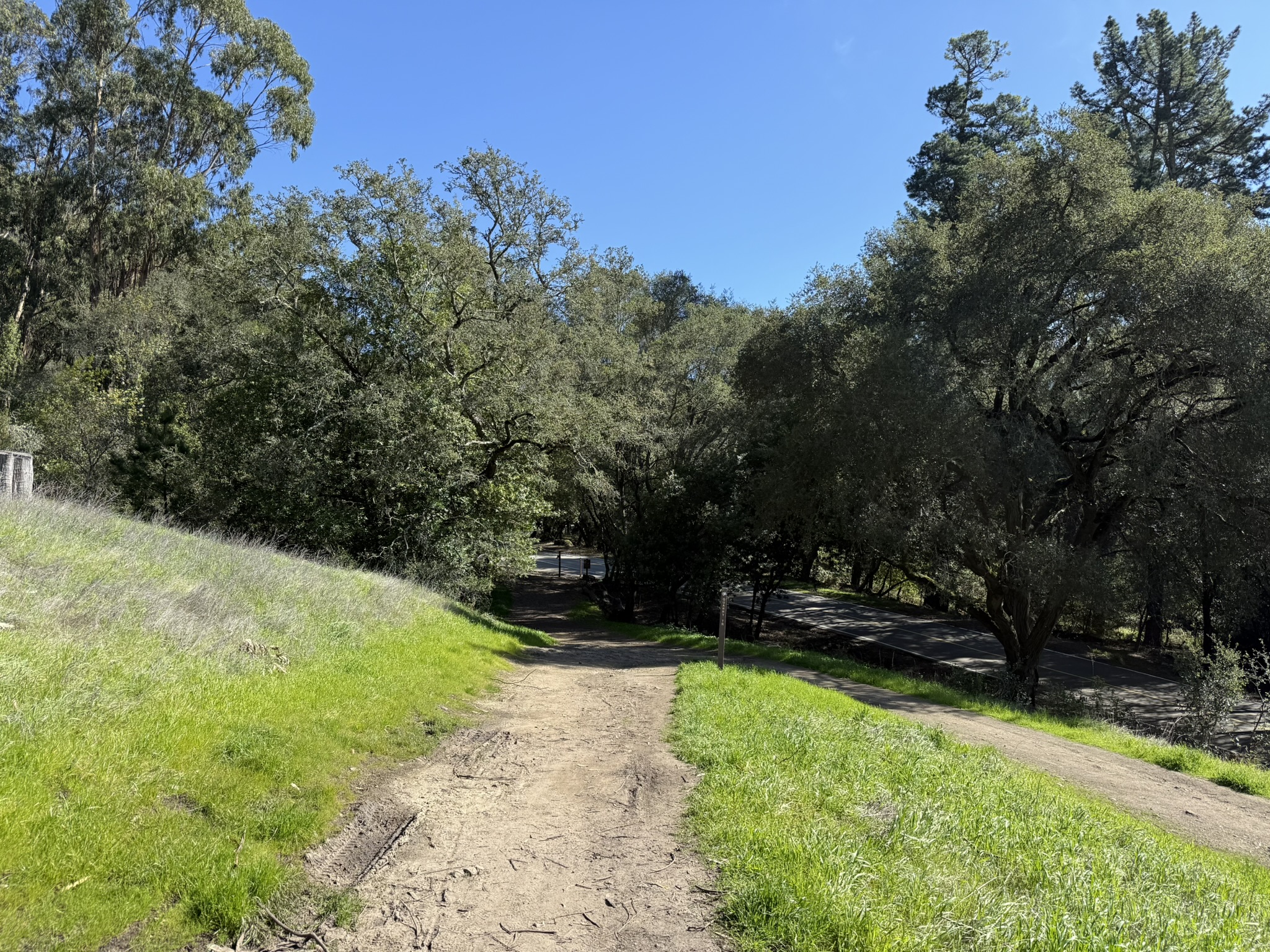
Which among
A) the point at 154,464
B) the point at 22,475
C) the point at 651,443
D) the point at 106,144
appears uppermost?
the point at 106,144

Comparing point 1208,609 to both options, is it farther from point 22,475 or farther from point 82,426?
point 82,426

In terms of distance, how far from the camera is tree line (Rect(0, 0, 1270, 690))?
1514 cm

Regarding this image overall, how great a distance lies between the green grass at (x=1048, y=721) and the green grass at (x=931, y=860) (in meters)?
4.43

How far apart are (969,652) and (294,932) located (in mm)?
25779

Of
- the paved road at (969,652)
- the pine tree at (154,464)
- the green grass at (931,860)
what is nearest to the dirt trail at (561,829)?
the green grass at (931,860)

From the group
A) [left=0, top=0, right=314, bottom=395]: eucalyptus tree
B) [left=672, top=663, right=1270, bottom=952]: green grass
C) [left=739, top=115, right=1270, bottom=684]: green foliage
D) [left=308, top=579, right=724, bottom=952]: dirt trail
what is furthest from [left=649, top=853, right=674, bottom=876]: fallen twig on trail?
[left=0, top=0, right=314, bottom=395]: eucalyptus tree

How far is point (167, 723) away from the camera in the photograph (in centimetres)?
455

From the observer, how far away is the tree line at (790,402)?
1514 centimetres

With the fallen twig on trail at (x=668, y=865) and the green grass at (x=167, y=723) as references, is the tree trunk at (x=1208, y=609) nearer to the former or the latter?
the fallen twig on trail at (x=668, y=865)

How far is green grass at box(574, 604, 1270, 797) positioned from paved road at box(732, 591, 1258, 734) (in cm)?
540

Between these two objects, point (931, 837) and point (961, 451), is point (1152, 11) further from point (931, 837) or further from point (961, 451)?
point (931, 837)

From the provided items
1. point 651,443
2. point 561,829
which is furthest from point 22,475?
point 651,443

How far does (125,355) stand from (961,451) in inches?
1363

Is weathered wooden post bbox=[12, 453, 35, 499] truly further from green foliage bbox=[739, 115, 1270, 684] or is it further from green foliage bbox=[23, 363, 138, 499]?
green foliage bbox=[23, 363, 138, 499]
